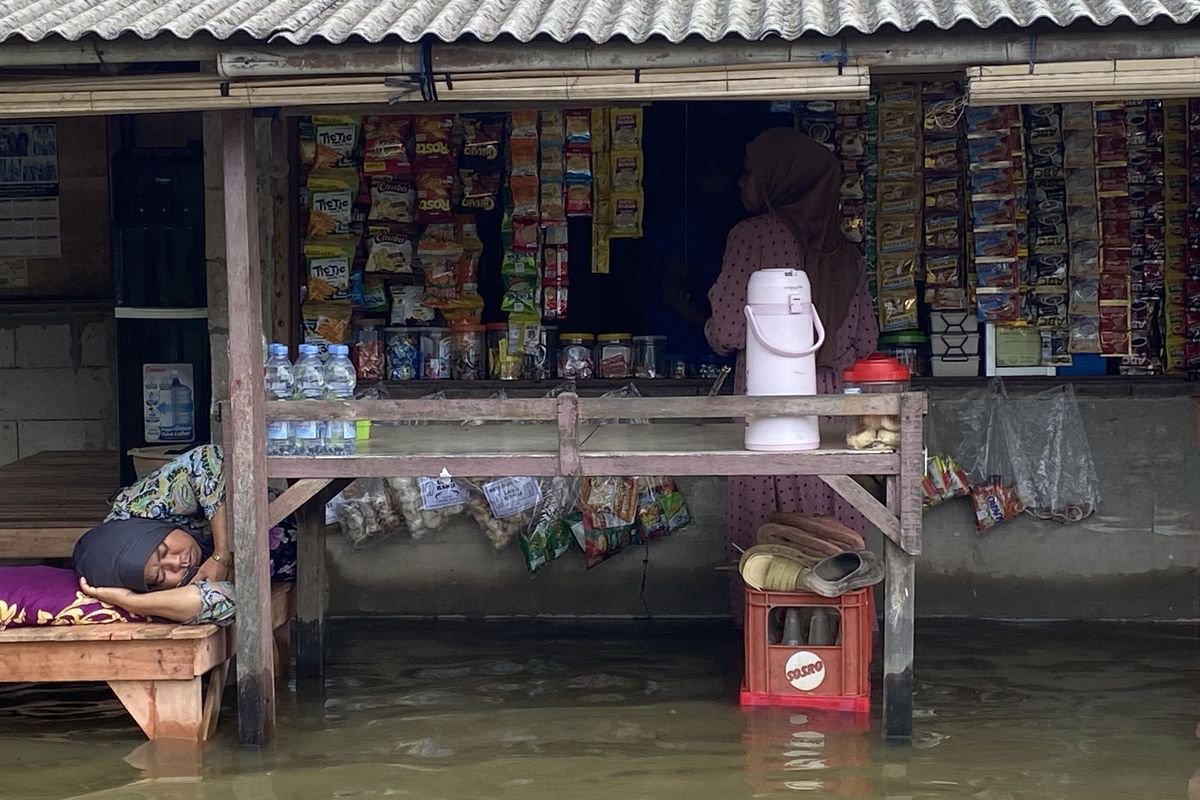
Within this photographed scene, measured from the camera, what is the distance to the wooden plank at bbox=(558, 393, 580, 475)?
540 centimetres

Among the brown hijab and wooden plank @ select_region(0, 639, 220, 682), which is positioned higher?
the brown hijab

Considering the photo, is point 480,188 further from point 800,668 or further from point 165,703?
point 165,703

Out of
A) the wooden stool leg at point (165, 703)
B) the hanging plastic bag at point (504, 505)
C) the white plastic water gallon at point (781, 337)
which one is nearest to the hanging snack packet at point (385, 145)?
the hanging plastic bag at point (504, 505)

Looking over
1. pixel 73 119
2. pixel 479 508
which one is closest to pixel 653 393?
pixel 479 508

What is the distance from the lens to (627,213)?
755 cm

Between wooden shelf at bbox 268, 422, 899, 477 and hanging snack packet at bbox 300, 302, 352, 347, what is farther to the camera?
hanging snack packet at bbox 300, 302, 352, 347

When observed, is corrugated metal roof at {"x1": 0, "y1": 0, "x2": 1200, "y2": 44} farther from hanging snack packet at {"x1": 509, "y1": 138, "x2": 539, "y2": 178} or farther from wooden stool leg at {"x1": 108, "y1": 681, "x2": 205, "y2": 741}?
wooden stool leg at {"x1": 108, "y1": 681, "x2": 205, "y2": 741}

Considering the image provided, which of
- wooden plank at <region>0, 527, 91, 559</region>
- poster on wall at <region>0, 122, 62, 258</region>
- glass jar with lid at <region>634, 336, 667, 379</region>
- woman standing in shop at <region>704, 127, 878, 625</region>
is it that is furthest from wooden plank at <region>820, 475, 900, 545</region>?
poster on wall at <region>0, 122, 62, 258</region>

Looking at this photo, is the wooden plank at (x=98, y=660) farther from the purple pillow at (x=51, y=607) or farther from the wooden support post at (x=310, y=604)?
the wooden support post at (x=310, y=604)

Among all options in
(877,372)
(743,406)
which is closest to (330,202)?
(743,406)

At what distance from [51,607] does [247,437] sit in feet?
3.29

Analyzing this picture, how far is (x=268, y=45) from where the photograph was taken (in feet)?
16.7

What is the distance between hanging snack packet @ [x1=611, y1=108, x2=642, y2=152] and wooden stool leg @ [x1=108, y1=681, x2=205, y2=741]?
3373mm

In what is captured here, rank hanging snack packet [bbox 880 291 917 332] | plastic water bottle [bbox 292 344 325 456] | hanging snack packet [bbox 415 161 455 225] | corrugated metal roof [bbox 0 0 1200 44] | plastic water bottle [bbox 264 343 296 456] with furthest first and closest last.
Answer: hanging snack packet [bbox 415 161 455 225] → hanging snack packet [bbox 880 291 917 332] → plastic water bottle [bbox 264 343 296 456] → plastic water bottle [bbox 292 344 325 456] → corrugated metal roof [bbox 0 0 1200 44]
